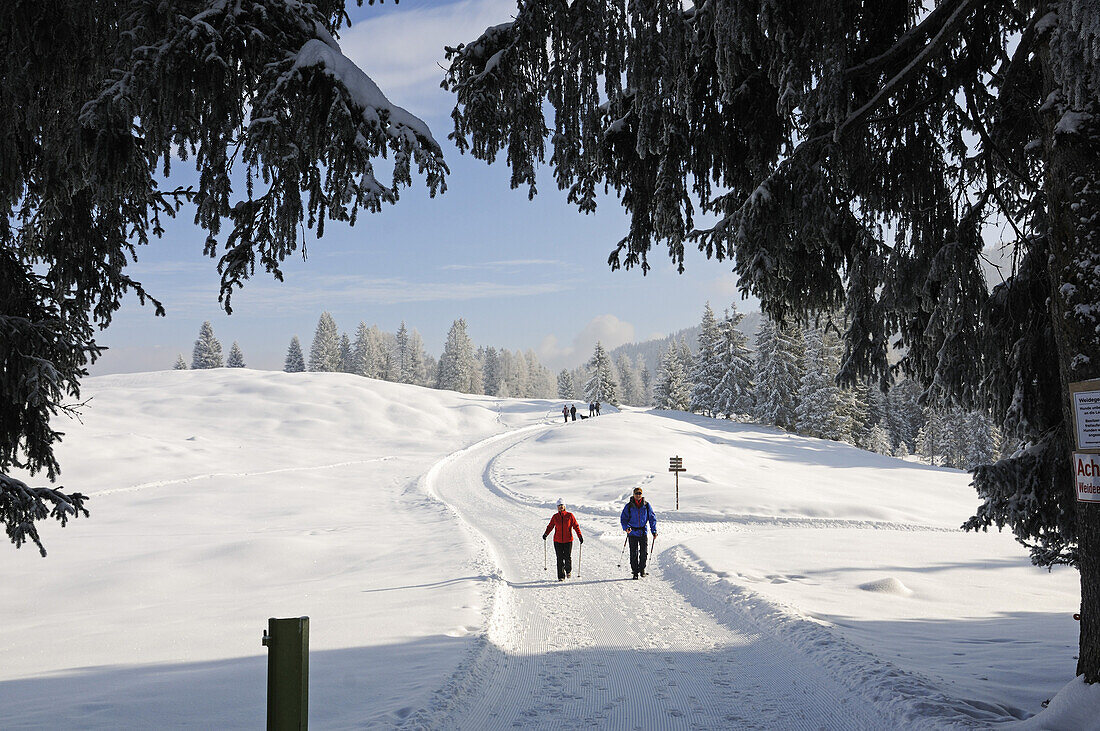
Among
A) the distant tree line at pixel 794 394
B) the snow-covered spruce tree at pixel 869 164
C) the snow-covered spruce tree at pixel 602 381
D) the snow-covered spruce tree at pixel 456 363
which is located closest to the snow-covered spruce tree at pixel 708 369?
the distant tree line at pixel 794 394

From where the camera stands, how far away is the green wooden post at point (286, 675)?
303cm

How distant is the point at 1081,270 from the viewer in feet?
15.7

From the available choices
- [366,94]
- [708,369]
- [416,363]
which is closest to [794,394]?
[708,369]

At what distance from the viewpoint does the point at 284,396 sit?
217 ft

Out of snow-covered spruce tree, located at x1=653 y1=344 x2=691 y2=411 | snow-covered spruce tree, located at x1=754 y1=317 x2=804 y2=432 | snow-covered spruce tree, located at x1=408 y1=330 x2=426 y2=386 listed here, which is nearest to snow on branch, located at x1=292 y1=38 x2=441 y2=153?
snow-covered spruce tree, located at x1=754 y1=317 x2=804 y2=432

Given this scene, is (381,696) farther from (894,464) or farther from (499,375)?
(499,375)

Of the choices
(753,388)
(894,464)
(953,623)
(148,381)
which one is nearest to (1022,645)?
(953,623)

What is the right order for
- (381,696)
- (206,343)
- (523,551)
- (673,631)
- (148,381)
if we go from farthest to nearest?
(206,343) < (148,381) < (523,551) < (673,631) < (381,696)

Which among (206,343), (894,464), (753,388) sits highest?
(206,343)

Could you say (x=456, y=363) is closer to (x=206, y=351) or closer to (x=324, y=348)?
(x=324, y=348)

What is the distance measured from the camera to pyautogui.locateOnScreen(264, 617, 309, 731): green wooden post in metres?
3.03

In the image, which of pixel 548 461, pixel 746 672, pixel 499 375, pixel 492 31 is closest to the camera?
pixel 492 31

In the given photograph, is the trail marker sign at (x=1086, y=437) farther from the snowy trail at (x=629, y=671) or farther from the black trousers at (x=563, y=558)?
the black trousers at (x=563, y=558)

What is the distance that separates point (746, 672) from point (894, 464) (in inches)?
1717
